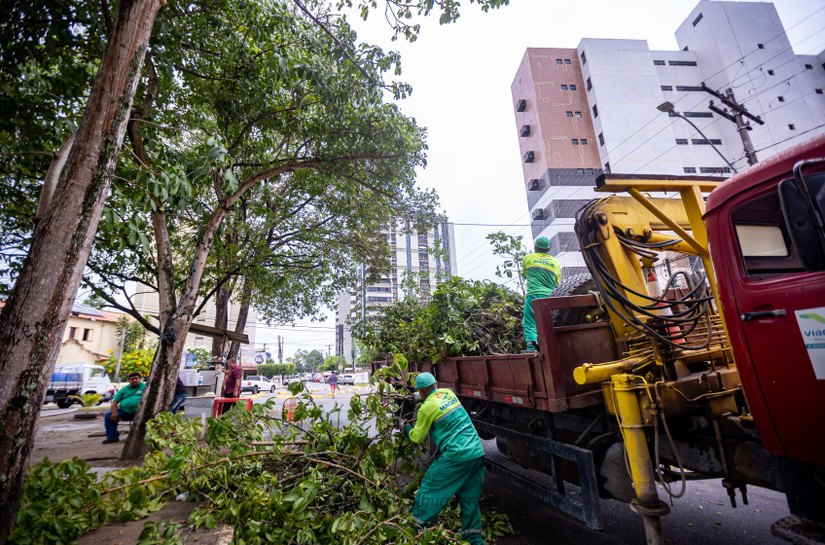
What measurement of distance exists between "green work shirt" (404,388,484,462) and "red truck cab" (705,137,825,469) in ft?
6.67

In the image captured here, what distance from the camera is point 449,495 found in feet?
10.8

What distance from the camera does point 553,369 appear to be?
303cm

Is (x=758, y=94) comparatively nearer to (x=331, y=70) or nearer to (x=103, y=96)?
(x=331, y=70)

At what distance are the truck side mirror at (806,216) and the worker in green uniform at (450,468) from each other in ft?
8.73

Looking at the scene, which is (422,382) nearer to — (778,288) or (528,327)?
(528,327)

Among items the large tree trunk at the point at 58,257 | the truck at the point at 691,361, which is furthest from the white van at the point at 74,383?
the truck at the point at 691,361

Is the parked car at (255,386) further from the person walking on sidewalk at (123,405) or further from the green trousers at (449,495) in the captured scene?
the green trousers at (449,495)

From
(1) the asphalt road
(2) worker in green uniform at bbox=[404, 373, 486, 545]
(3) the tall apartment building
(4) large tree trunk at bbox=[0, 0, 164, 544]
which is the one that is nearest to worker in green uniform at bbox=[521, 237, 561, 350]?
(2) worker in green uniform at bbox=[404, 373, 486, 545]

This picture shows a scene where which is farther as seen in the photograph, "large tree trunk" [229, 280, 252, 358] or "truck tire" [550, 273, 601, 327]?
"large tree trunk" [229, 280, 252, 358]

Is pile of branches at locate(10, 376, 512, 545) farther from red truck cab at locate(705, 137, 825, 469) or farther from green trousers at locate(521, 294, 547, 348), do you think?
red truck cab at locate(705, 137, 825, 469)

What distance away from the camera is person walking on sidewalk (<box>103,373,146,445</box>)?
26.2ft

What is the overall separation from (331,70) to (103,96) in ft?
13.2

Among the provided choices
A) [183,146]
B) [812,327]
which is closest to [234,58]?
[183,146]

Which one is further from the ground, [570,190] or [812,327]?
[570,190]
